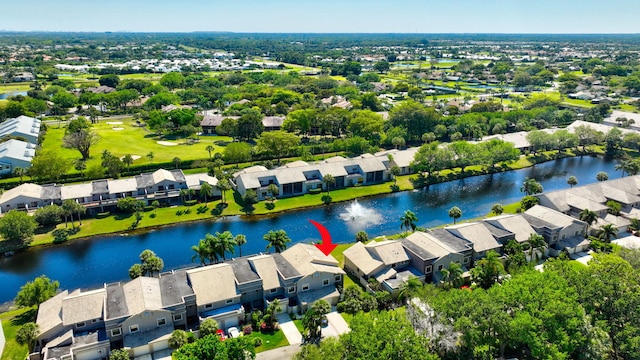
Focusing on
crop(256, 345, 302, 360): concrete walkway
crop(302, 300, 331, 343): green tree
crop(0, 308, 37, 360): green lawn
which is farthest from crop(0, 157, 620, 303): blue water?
crop(256, 345, 302, 360): concrete walkway

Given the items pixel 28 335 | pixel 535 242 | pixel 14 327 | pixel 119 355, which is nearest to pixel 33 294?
pixel 14 327

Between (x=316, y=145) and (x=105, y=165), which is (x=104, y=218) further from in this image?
(x=316, y=145)

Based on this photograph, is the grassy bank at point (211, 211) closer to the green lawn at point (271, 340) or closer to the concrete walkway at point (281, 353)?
the green lawn at point (271, 340)

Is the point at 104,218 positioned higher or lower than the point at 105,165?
lower

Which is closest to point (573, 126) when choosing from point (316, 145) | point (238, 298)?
point (316, 145)

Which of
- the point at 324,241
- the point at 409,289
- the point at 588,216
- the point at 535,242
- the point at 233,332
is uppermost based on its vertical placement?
the point at 588,216

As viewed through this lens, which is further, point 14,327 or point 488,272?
point 488,272

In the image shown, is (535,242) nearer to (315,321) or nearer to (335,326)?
(335,326)
